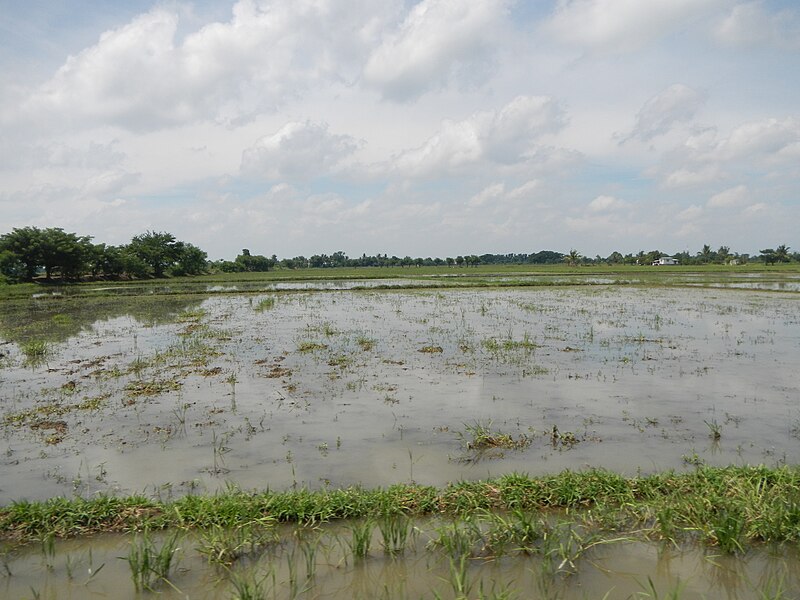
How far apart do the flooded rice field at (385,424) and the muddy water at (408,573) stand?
0.05 feet

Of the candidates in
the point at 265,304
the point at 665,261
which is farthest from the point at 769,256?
the point at 265,304

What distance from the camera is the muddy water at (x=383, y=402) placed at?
5246 mm

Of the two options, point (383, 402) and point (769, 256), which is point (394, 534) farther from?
point (769, 256)

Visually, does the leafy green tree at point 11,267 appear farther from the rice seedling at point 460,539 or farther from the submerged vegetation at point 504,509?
the rice seedling at point 460,539

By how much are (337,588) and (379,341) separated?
924 centimetres

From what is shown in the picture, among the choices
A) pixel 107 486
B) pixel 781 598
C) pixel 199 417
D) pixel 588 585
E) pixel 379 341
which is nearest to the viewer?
pixel 781 598

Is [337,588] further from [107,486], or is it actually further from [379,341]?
[379,341]

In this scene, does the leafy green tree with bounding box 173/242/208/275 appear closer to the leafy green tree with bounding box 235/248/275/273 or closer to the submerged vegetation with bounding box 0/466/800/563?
the leafy green tree with bounding box 235/248/275/273

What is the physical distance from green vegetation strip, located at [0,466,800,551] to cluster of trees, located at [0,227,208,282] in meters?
41.0

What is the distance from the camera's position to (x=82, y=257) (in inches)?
1602

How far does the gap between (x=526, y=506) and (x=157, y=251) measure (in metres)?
54.1

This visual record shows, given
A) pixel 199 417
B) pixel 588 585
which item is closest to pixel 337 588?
pixel 588 585

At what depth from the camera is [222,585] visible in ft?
11.1

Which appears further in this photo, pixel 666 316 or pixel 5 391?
pixel 666 316
